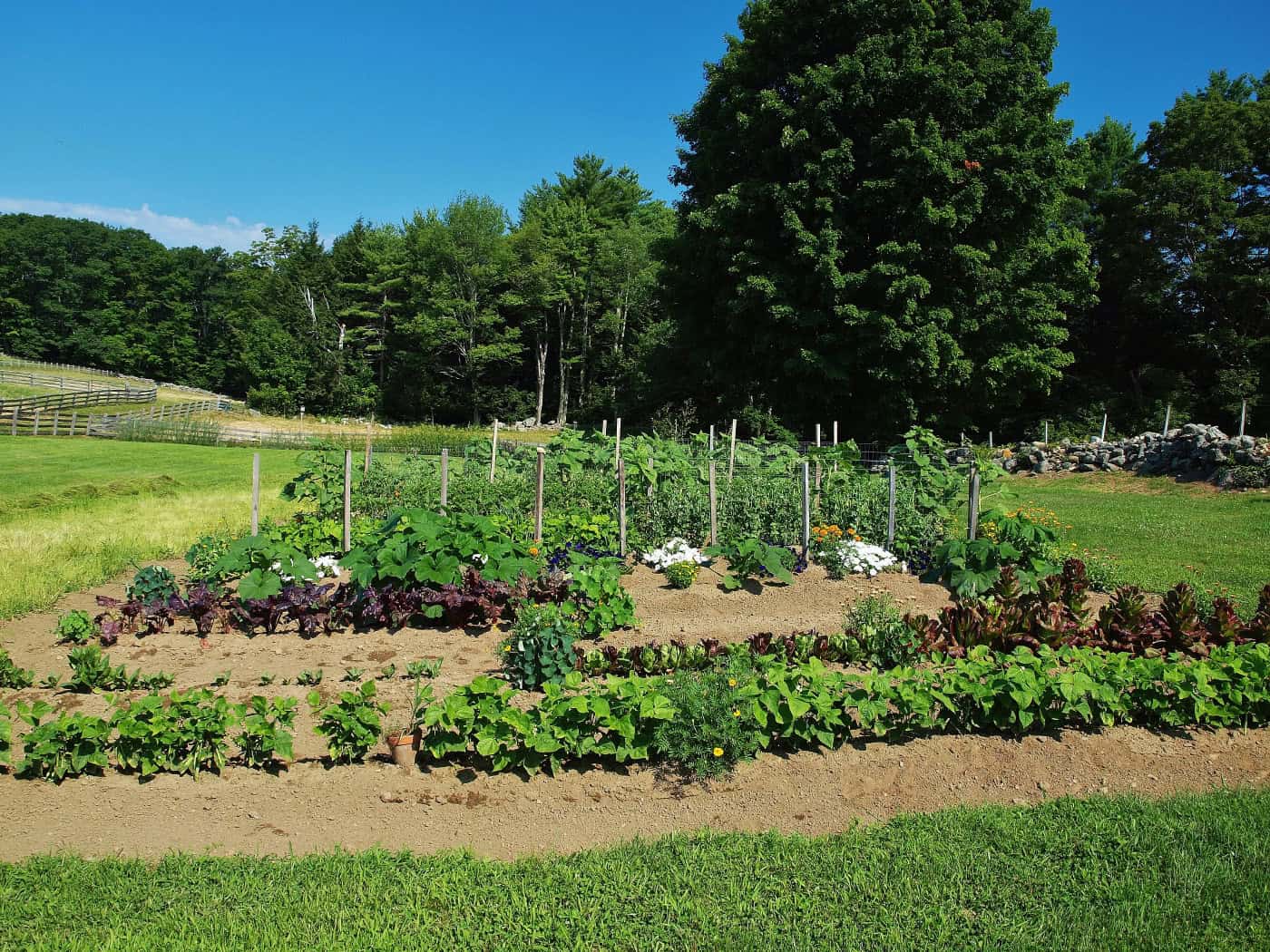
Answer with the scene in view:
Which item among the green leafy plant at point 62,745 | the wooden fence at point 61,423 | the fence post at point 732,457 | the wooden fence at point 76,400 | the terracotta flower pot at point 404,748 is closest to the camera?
the green leafy plant at point 62,745

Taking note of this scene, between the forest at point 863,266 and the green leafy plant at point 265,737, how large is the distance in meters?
18.0

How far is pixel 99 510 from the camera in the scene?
1278cm

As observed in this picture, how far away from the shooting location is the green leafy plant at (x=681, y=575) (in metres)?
7.63

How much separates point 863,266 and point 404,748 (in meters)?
20.6

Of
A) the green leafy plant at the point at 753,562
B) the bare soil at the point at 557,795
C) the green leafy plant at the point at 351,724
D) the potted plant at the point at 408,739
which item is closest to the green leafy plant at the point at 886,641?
the bare soil at the point at 557,795

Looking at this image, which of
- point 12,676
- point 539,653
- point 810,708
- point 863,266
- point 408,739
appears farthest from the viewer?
point 863,266

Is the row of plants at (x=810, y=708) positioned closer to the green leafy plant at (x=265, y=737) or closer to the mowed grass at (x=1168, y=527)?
the green leafy plant at (x=265, y=737)

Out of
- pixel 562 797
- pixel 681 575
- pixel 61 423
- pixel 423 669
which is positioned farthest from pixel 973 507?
pixel 61 423

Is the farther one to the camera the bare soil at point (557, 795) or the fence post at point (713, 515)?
the fence post at point (713, 515)

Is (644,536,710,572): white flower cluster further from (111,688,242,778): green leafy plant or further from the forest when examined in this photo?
the forest

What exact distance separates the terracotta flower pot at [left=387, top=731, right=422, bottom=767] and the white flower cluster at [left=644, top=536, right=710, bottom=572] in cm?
402

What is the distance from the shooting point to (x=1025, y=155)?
68.0 feet

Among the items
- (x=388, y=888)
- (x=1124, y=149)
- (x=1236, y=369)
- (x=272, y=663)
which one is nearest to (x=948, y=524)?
(x=272, y=663)

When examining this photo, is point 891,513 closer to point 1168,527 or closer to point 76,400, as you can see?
point 1168,527
